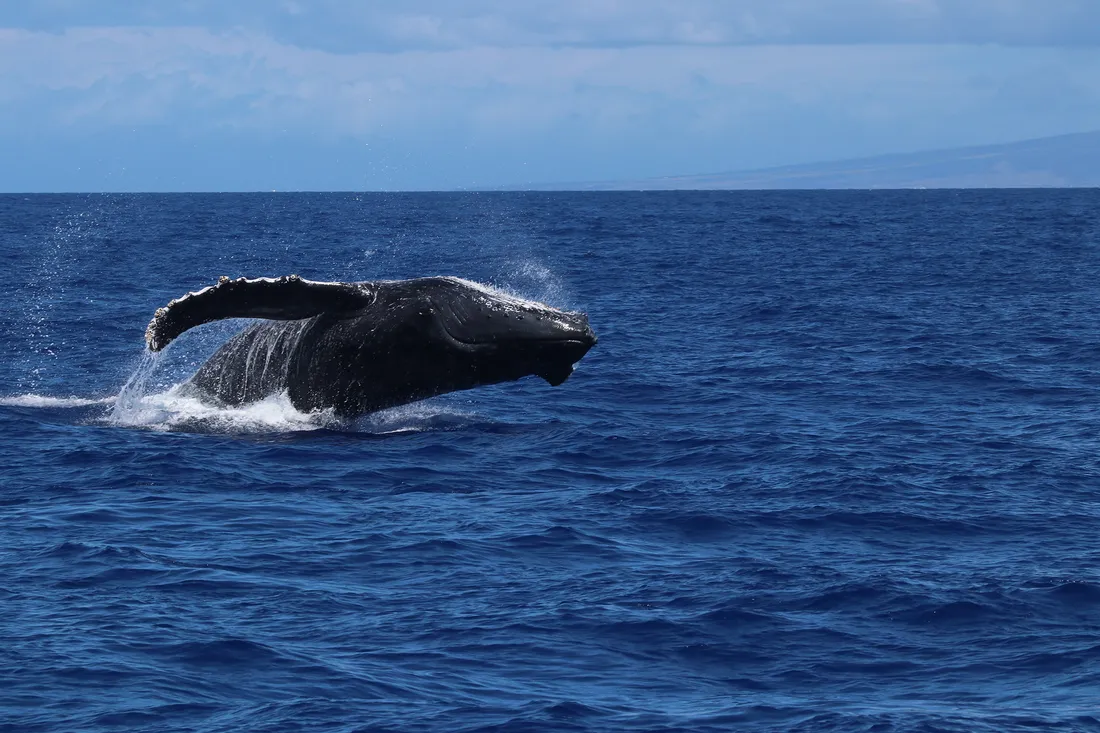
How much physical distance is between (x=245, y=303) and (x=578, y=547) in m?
4.72

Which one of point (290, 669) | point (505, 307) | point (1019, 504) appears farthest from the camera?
point (505, 307)

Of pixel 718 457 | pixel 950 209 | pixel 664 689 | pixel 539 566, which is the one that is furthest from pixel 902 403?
pixel 950 209

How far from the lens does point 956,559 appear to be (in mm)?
13578

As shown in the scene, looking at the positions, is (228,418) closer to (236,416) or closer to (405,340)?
(236,416)

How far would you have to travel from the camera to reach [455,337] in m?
17.2

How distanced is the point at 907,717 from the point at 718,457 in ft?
27.3

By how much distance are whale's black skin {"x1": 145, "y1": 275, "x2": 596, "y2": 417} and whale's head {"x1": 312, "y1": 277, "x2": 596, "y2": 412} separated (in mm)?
11

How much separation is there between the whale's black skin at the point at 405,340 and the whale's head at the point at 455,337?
0.04 feet

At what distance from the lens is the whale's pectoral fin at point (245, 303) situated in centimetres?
1555

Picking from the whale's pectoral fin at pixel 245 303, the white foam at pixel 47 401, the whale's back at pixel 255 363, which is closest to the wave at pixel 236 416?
the white foam at pixel 47 401

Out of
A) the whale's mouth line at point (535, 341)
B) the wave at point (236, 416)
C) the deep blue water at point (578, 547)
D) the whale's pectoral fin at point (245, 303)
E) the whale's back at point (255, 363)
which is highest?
the whale's pectoral fin at point (245, 303)

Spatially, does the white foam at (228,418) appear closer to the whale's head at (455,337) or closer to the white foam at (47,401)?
the whale's head at (455,337)

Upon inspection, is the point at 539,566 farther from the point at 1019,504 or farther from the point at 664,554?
the point at 1019,504

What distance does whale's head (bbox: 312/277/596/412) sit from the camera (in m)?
17.1
